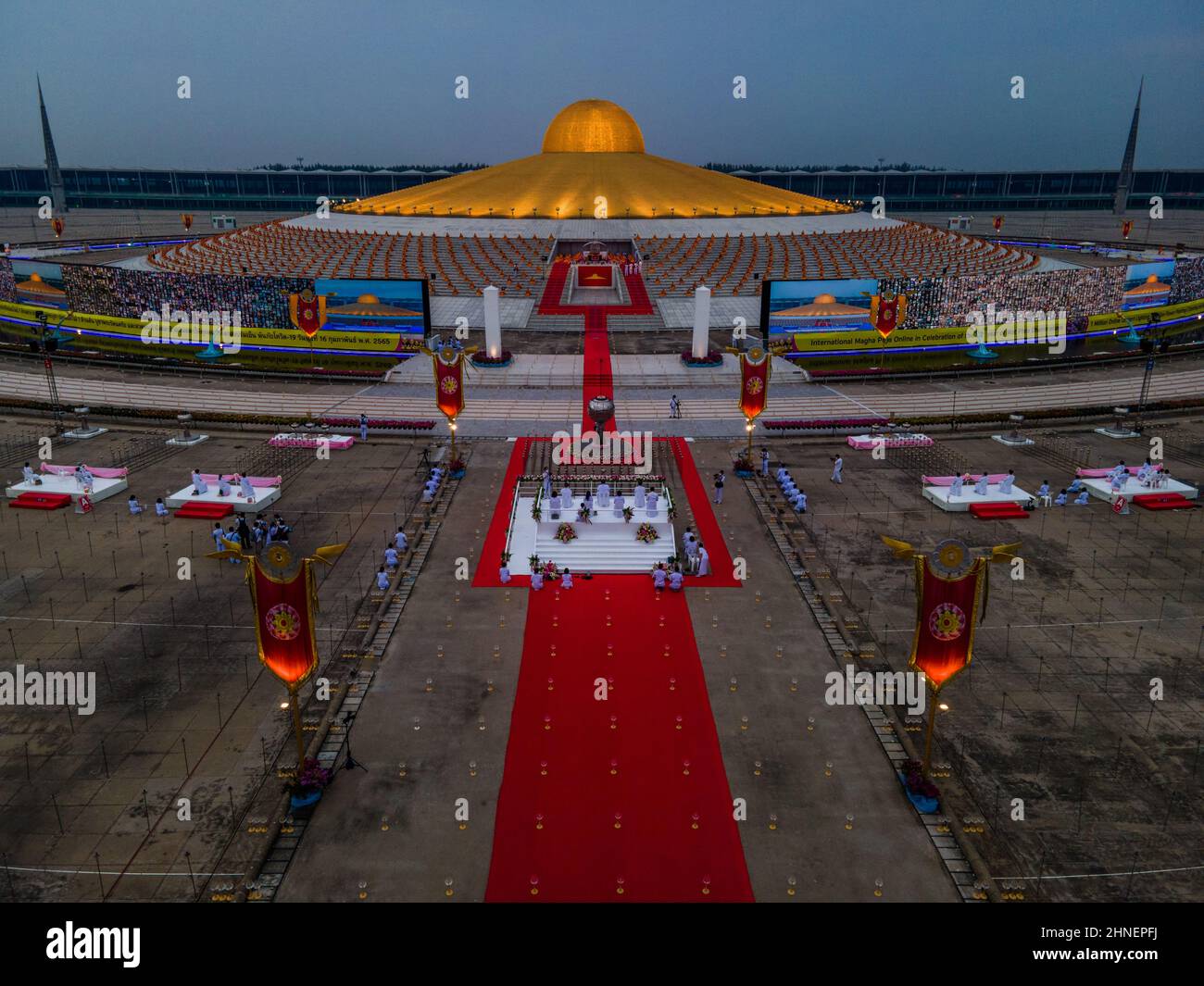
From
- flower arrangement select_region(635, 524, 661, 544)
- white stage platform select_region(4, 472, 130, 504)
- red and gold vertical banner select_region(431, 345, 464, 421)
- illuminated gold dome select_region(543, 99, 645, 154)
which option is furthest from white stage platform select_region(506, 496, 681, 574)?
illuminated gold dome select_region(543, 99, 645, 154)

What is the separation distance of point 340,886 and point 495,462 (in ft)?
77.4

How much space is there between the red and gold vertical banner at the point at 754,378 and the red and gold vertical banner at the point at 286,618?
22877mm

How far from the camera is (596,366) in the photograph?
50.8 meters

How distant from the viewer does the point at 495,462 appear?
36125mm

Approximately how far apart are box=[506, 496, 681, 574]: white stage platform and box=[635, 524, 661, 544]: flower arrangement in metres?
0.14

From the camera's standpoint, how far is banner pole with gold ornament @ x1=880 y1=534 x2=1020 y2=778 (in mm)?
15539

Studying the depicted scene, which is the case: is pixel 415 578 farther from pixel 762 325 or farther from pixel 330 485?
pixel 762 325

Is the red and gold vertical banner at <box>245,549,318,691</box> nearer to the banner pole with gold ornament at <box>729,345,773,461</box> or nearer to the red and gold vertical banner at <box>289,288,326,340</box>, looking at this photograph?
the banner pole with gold ornament at <box>729,345,773,461</box>

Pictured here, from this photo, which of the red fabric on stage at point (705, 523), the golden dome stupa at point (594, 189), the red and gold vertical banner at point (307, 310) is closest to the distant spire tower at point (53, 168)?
the golden dome stupa at point (594, 189)

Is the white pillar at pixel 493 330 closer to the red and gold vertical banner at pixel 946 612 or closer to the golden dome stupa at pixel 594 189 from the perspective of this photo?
the golden dome stupa at pixel 594 189

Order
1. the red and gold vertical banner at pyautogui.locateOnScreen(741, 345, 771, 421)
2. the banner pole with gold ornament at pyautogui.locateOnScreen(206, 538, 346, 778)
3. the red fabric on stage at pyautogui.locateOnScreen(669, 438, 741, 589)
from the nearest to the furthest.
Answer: the banner pole with gold ornament at pyautogui.locateOnScreen(206, 538, 346, 778) < the red fabric on stage at pyautogui.locateOnScreen(669, 438, 741, 589) < the red and gold vertical banner at pyautogui.locateOnScreen(741, 345, 771, 421)

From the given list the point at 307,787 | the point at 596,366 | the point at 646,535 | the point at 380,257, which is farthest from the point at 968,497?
the point at 380,257

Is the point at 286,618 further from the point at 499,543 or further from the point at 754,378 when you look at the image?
the point at 754,378

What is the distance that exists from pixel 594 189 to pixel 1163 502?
67013 millimetres
